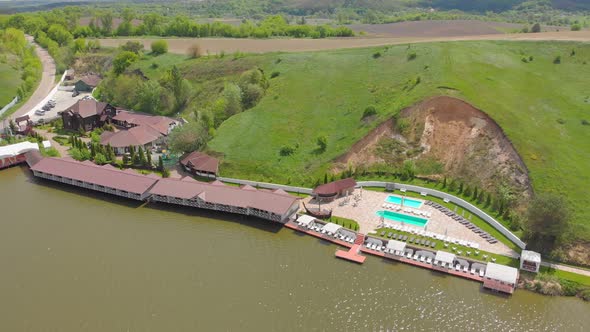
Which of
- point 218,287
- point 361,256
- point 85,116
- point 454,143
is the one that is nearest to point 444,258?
point 361,256

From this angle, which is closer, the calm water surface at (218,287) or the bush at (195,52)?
the calm water surface at (218,287)

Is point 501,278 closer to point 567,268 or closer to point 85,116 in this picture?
point 567,268

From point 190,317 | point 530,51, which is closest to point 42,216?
point 190,317

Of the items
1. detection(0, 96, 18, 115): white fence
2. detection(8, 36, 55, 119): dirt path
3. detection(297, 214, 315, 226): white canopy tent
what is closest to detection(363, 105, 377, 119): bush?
detection(297, 214, 315, 226): white canopy tent

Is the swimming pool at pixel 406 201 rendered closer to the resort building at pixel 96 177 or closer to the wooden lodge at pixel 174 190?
the wooden lodge at pixel 174 190

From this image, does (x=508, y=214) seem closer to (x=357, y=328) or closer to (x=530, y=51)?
(x=357, y=328)

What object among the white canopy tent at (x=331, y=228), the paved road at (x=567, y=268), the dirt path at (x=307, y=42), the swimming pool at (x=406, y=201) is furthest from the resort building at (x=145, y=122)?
the paved road at (x=567, y=268)
